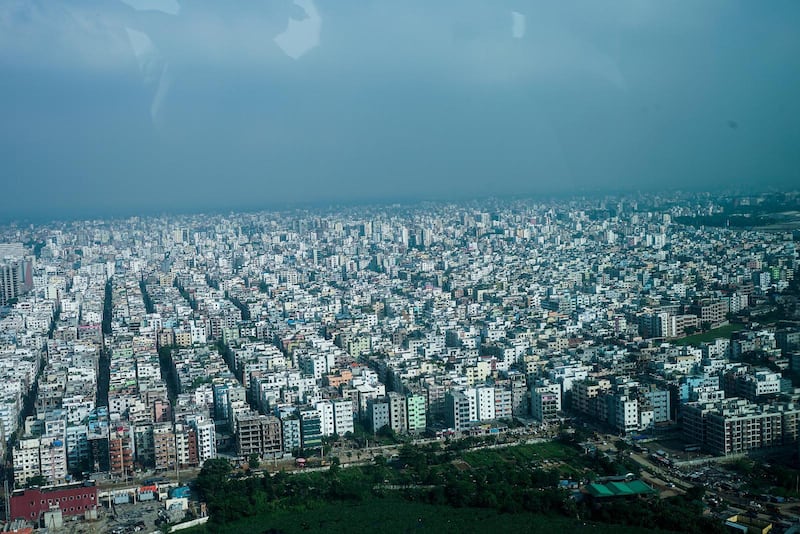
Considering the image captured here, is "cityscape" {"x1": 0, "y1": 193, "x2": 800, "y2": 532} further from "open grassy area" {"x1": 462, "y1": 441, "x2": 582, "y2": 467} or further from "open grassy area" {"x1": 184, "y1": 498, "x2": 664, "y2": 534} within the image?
"open grassy area" {"x1": 184, "y1": 498, "x2": 664, "y2": 534}

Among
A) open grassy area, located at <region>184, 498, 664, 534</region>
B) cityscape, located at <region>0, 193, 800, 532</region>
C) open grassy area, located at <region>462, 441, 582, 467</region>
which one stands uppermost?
cityscape, located at <region>0, 193, 800, 532</region>

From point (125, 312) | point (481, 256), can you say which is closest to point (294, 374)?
point (125, 312)

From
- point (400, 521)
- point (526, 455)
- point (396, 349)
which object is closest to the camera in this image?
point (400, 521)

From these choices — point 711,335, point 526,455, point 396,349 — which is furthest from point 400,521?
point 711,335

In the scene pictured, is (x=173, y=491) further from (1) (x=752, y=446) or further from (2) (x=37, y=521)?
(1) (x=752, y=446)

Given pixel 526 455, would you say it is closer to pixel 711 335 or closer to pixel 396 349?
pixel 396 349

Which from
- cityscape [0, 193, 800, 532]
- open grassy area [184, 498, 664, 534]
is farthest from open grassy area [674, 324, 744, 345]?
open grassy area [184, 498, 664, 534]
